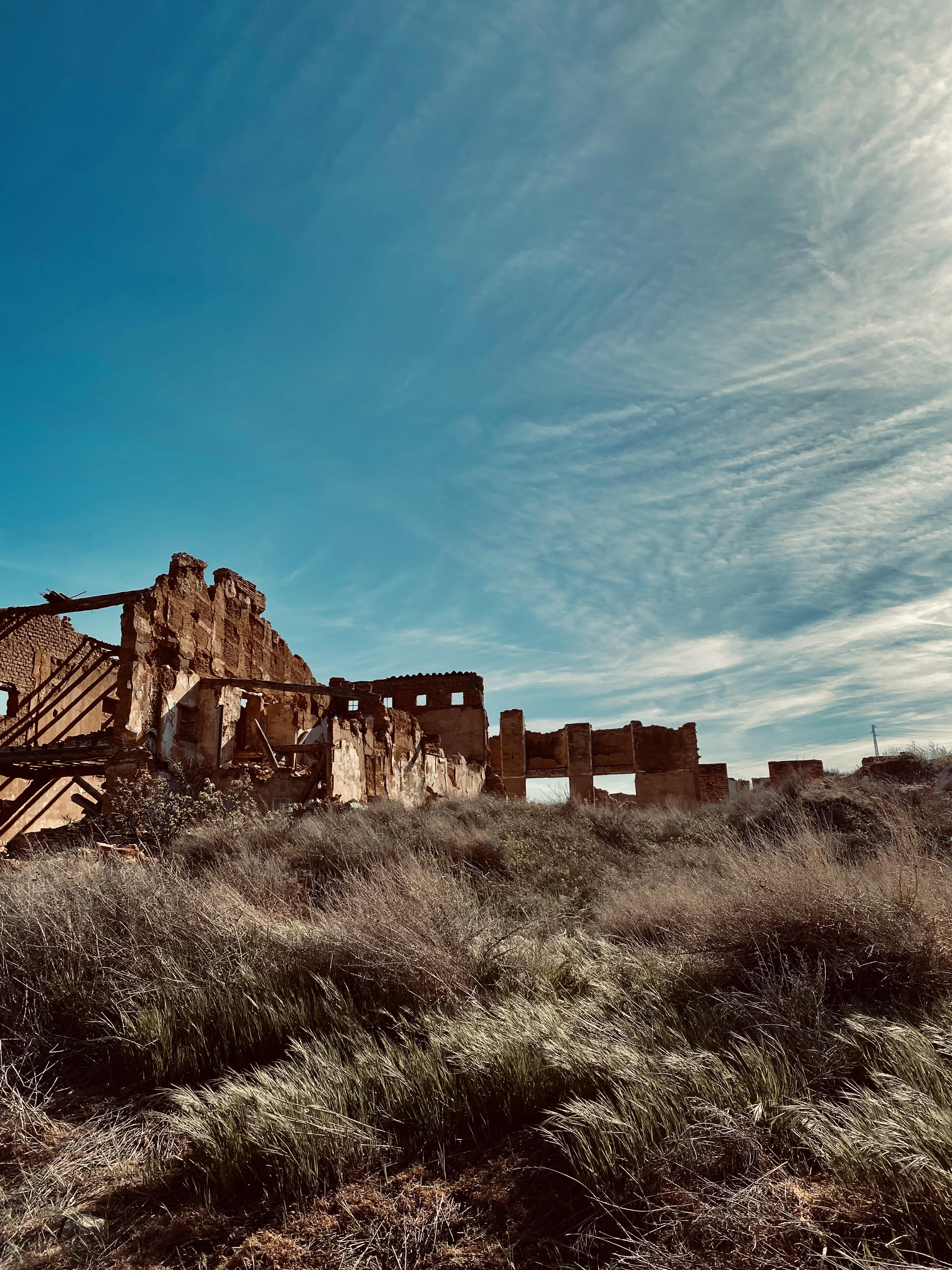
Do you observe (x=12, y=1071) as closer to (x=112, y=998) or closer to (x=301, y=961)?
(x=112, y=998)

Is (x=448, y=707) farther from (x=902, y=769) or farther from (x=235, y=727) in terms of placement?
(x=902, y=769)

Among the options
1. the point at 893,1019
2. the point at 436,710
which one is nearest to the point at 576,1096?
the point at 893,1019

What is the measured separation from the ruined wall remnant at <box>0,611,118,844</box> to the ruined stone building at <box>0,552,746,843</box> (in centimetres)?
6

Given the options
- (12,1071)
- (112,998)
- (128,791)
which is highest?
(128,791)

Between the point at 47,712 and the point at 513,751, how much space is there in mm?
18741

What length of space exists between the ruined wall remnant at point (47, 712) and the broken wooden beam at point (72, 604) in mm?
109

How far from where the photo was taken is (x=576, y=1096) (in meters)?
2.93

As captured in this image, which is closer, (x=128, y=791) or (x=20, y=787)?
(x=128, y=791)

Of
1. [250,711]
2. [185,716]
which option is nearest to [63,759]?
[185,716]

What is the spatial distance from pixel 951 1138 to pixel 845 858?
18.7 ft

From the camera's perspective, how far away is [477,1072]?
→ 321cm

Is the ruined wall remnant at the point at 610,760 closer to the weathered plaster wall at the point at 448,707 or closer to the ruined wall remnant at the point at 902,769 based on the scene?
the weathered plaster wall at the point at 448,707

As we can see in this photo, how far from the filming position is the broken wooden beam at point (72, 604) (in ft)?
48.2

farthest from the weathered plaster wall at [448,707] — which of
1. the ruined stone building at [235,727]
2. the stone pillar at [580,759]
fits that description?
the stone pillar at [580,759]
